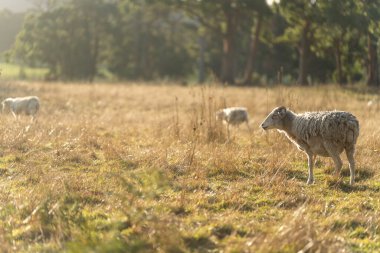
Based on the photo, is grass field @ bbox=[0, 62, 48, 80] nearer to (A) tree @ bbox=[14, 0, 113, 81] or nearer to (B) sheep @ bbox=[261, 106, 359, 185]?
(A) tree @ bbox=[14, 0, 113, 81]

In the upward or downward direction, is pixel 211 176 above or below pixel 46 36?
below

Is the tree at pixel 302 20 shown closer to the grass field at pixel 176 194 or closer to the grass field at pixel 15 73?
the grass field at pixel 15 73

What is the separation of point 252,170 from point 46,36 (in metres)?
48.8

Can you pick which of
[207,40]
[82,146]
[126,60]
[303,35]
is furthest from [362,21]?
[126,60]

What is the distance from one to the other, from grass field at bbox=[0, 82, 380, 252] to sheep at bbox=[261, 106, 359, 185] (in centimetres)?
41

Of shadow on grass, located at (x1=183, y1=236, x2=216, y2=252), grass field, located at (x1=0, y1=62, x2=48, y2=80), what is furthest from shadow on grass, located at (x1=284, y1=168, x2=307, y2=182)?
grass field, located at (x1=0, y1=62, x2=48, y2=80)

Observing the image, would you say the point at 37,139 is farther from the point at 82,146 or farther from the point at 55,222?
the point at 55,222

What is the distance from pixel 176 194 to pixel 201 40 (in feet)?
131

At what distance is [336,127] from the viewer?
8.14m

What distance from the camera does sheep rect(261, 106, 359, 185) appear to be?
8133 millimetres

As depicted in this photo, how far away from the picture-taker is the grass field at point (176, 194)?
218 inches

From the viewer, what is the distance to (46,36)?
54125mm

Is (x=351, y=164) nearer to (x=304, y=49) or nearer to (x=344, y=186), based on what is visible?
(x=344, y=186)

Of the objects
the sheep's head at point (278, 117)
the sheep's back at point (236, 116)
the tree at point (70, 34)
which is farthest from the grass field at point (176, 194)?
the tree at point (70, 34)
